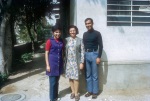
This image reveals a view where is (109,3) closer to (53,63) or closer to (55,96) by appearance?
(53,63)

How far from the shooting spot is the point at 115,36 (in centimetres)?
646

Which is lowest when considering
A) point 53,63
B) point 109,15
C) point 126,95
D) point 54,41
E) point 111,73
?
point 126,95

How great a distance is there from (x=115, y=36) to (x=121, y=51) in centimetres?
45

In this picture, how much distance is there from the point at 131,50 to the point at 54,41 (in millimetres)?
2313

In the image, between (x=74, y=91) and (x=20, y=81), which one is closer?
(x=74, y=91)

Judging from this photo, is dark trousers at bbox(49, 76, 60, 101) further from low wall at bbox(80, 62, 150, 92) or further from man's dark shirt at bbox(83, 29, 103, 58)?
man's dark shirt at bbox(83, 29, 103, 58)

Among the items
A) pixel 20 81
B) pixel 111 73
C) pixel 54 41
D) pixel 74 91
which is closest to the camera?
pixel 54 41

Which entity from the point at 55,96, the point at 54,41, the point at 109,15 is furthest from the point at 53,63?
the point at 109,15

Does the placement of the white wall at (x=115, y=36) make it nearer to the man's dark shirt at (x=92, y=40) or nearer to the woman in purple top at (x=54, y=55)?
the man's dark shirt at (x=92, y=40)

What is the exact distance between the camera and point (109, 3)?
6477 mm

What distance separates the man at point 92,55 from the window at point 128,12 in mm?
916

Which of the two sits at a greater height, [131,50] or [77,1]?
[77,1]

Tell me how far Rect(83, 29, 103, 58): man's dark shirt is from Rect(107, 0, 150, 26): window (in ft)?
2.89

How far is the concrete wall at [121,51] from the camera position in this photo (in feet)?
20.9
